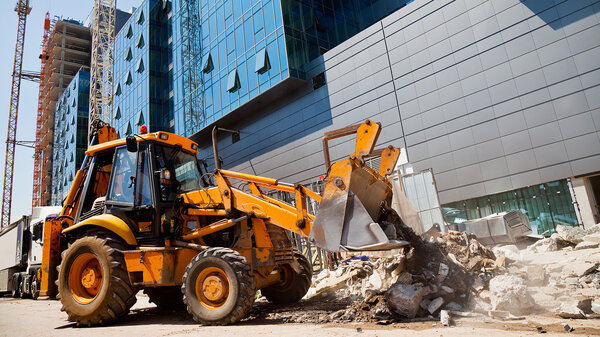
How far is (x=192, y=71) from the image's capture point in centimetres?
3519

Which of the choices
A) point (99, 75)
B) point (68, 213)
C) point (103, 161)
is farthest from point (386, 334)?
point (99, 75)

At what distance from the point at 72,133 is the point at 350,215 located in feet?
215

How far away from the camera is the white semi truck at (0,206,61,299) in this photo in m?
16.7

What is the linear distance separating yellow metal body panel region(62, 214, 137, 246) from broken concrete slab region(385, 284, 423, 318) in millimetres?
4540

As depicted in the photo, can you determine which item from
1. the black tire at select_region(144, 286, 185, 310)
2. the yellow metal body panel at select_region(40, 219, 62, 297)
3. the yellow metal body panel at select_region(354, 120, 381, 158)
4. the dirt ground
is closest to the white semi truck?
the yellow metal body panel at select_region(40, 219, 62, 297)

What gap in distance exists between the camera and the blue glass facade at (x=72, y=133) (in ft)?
183

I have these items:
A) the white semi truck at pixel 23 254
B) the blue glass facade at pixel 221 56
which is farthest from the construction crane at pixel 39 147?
the white semi truck at pixel 23 254

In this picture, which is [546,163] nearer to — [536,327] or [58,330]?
[536,327]

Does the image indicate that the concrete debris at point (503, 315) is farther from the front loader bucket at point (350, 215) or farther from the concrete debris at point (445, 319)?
the front loader bucket at point (350, 215)

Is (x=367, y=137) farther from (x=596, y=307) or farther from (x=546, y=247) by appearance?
(x=546, y=247)

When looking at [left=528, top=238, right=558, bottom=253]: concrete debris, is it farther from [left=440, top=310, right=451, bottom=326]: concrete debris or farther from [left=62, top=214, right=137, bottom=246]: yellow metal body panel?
[left=62, top=214, right=137, bottom=246]: yellow metal body panel

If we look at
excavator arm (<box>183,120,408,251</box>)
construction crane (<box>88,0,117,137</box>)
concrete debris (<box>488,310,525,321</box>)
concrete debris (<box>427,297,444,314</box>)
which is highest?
construction crane (<box>88,0,117,137</box>)

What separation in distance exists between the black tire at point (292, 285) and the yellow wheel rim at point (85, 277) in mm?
3327

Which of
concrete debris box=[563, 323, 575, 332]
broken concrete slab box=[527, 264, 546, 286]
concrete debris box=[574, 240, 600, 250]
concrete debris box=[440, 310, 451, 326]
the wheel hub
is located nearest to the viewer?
concrete debris box=[563, 323, 575, 332]
